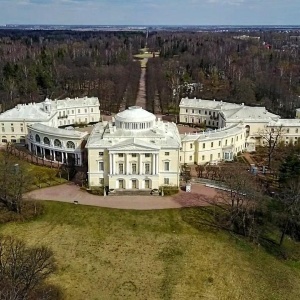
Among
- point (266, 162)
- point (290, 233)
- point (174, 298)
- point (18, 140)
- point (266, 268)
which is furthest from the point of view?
point (18, 140)

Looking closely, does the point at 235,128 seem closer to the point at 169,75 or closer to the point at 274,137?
the point at 274,137

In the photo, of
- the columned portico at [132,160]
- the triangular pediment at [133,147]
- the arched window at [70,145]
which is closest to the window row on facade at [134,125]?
the columned portico at [132,160]

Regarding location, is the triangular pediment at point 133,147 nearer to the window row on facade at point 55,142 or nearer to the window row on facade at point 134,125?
the window row on facade at point 134,125

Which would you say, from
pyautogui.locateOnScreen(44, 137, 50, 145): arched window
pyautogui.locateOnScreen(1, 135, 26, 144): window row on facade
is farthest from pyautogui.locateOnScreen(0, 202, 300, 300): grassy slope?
pyautogui.locateOnScreen(1, 135, 26, 144): window row on facade

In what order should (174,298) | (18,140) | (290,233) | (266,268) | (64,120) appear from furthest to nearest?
(64,120)
(18,140)
(290,233)
(266,268)
(174,298)

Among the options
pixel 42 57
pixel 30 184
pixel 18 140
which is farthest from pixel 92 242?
pixel 42 57

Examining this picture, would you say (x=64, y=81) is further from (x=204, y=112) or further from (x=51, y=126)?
(x=204, y=112)
